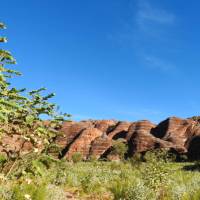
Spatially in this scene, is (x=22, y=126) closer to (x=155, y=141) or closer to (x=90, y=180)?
(x=90, y=180)

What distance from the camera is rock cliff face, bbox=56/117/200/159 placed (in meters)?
88.9

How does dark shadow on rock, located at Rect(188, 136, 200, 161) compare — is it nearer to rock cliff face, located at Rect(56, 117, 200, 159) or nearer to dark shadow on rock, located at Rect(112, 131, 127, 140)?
rock cliff face, located at Rect(56, 117, 200, 159)

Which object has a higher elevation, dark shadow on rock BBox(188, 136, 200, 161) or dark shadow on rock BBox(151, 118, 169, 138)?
dark shadow on rock BBox(151, 118, 169, 138)

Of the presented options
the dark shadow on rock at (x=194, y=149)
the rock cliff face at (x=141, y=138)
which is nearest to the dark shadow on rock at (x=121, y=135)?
the rock cliff face at (x=141, y=138)

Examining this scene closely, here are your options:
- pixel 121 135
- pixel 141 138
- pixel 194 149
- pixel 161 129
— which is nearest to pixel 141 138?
pixel 141 138

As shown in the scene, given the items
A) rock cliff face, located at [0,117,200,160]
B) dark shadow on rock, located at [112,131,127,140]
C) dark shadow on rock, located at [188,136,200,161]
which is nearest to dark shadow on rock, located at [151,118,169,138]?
rock cliff face, located at [0,117,200,160]

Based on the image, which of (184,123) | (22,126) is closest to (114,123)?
(184,123)

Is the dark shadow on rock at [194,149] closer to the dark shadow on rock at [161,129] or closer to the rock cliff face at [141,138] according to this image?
the rock cliff face at [141,138]

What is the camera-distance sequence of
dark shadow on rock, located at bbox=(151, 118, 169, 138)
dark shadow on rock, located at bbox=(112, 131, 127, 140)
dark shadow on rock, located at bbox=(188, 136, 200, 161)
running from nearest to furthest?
1. dark shadow on rock, located at bbox=(188, 136, 200, 161)
2. dark shadow on rock, located at bbox=(151, 118, 169, 138)
3. dark shadow on rock, located at bbox=(112, 131, 127, 140)

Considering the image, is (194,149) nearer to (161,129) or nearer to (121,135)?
(161,129)

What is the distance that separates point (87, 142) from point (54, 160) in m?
90.5

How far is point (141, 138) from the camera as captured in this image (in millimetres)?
94062

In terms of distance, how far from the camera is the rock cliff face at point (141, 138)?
88.9 meters

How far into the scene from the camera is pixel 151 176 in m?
15.8
